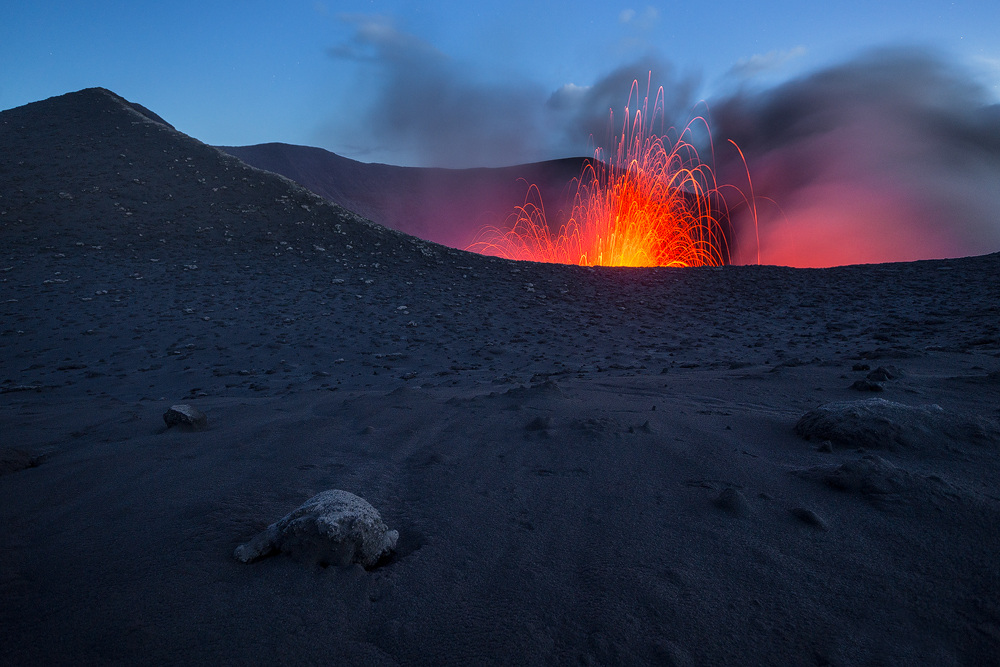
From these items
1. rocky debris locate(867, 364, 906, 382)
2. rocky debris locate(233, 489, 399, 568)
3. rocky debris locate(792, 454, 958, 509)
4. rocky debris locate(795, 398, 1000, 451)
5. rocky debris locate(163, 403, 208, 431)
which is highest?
rocky debris locate(867, 364, 906, 382)

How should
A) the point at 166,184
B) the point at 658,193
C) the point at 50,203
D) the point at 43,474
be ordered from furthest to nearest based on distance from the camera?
the point at 658,193 → the point at 166,184 → the point at 50,203 → the point at 43,474

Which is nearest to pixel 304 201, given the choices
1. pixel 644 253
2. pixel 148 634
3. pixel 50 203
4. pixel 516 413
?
pixel 50 203

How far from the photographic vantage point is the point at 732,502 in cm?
152

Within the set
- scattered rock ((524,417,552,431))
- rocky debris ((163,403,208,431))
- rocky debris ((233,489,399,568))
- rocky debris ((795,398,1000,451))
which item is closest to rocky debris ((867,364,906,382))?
rocky debris ((795,398,1000,451))

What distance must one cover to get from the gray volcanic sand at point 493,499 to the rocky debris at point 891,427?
0.06m

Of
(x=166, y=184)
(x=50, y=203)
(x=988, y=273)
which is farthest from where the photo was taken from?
(x=166, y=184)

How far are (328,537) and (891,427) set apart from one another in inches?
82.6

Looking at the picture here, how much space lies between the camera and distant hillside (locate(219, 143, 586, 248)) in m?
26.8

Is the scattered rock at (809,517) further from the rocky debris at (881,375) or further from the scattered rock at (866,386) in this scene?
the rocky debris at (881,375)

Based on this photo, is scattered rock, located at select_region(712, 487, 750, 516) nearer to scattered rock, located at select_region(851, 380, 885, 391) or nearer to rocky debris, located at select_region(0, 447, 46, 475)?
scattered rock, located at select_region(851, 380, 885, 391)

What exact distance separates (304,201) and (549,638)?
10.2 metres

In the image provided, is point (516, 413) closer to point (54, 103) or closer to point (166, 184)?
point (166, 184)

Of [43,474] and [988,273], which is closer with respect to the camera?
[43,474]

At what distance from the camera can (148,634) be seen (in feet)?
3.34
